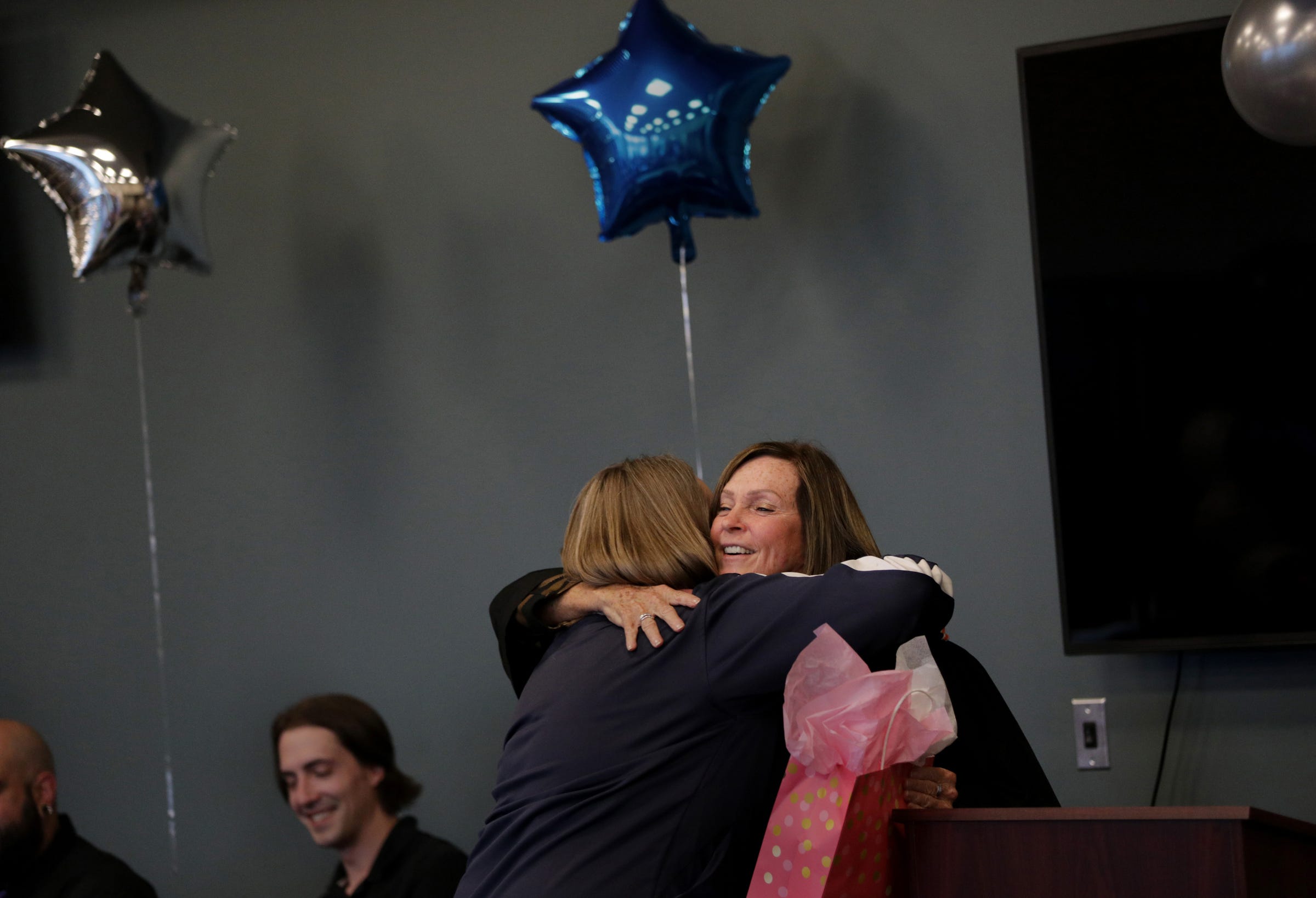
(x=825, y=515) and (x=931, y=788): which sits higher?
(x=825, y=515)

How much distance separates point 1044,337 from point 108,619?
2386mm

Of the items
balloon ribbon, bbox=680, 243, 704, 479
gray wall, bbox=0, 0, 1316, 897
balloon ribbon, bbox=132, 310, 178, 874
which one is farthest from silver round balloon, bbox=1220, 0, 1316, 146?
balloon ribbon, bbox=132, 310, 178, 874

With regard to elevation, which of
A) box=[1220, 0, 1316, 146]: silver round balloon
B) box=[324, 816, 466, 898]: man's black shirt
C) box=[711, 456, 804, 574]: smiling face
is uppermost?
box=[1220, 0, 1316, 146]: silver round balloon

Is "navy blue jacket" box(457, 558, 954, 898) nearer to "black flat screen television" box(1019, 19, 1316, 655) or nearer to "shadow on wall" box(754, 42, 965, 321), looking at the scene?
"black flat screen television" box(1019, 19, 1316, 655)

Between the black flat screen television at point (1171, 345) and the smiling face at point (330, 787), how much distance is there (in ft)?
5.02

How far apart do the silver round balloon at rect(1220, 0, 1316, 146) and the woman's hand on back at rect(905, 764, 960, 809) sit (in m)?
1.17

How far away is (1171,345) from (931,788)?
1313 millimetres

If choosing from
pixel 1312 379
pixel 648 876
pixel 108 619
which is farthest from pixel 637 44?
pixel 108 619

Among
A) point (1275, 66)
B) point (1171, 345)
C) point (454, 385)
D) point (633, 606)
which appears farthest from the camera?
point (454, 385)

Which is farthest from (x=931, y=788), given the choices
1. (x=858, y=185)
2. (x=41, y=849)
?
(x=41, y=849)

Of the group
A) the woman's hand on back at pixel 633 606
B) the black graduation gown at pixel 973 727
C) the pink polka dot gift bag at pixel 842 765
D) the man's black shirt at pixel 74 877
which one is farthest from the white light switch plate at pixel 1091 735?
the man's black shirt at pixel 74 877

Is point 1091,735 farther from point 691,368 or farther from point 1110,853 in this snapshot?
point 1110,853

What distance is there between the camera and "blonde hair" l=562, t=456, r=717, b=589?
1.85 metres

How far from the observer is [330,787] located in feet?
9.88
